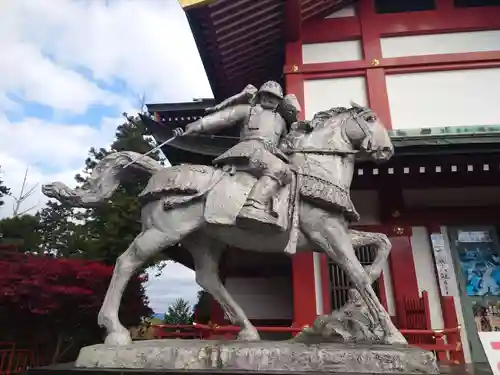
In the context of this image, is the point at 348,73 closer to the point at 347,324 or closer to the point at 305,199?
the point at 305,199

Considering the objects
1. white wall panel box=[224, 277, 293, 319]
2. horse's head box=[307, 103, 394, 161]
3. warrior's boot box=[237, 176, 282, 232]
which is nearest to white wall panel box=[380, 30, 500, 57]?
horse's head box=[307, 103, 394, 161]

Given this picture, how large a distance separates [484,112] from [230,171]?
581 cm

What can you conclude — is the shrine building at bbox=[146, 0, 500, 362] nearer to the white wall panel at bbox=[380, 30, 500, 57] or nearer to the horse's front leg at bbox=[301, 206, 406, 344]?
the white wall panel at bbox=[380, 30, 500, 57]

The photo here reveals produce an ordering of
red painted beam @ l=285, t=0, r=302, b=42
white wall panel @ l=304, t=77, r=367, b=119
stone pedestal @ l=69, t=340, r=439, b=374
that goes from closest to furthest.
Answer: stone pedestal @ l=69, t=340, r=439, b=374 → red painted beam @ l=285, t=0, r=302, b=42 → white wall panel @ l=304, t=77, r=367, b=119

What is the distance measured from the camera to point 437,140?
18.5ft

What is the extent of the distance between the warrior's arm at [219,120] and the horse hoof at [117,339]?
1.79 meters

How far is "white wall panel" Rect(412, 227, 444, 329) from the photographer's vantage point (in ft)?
20.6

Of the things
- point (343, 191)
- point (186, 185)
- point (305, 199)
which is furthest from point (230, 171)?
point (343, 191)

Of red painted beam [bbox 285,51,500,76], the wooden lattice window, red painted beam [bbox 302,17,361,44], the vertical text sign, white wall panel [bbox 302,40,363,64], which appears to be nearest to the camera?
the vertical text sign

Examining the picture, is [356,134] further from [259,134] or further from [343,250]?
[343,250]

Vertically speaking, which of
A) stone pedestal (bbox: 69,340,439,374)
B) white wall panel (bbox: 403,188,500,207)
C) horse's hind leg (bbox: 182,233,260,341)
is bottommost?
stone pedestal (bbox: 69,340,439,374)

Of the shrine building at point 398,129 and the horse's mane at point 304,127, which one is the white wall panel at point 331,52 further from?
the horse's mane at point 304,127

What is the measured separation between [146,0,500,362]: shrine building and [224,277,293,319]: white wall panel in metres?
Answer: 0.02

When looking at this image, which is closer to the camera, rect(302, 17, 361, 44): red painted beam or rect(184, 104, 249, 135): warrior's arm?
rect(184, 104, 249, 135): warrior's arm
